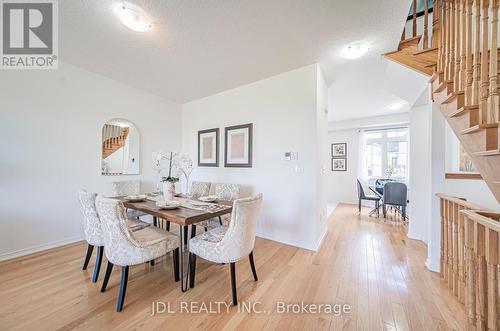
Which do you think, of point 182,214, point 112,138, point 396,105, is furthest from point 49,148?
point 396,105

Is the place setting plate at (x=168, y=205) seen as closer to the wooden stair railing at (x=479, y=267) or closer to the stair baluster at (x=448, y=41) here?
the wooden stair railing at (x=479, y=267)

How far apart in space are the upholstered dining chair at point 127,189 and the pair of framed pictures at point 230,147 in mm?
1316

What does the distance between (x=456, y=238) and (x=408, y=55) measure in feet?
6.59

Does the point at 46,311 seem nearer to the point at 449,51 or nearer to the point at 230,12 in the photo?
the point at 230,12

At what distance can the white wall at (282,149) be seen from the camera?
2725mm

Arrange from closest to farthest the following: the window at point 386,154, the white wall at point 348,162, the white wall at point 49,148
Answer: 1. the white wall at point 49,148
2. the window at point 386,154
3. the white wall at point 348,162

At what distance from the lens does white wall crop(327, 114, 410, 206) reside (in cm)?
569

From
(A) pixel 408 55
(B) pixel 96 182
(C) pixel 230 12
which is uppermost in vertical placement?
(C) pixel 230 12

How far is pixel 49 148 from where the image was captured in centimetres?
264

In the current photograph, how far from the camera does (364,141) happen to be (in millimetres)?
5754

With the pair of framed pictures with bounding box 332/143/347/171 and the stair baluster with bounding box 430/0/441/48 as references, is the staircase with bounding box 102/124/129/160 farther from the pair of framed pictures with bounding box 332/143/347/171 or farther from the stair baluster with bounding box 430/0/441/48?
the pair of framed pictures with bounding box 332/143/347/171

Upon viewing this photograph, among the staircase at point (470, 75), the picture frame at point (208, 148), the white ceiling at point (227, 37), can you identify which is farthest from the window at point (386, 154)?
the picture frame at point (208, 148)

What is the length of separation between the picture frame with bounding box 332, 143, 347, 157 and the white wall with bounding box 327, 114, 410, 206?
10cm

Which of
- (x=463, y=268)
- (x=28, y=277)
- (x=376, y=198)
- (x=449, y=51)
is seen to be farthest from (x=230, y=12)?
(x=376, y=198)
